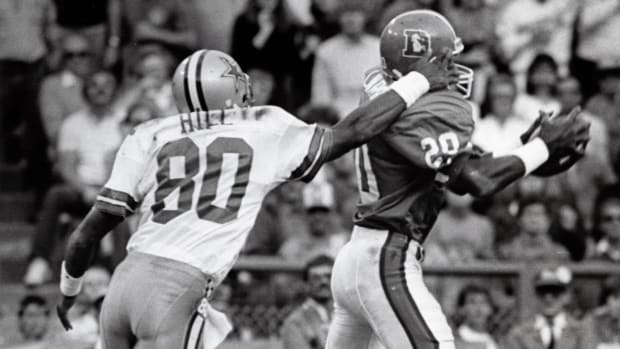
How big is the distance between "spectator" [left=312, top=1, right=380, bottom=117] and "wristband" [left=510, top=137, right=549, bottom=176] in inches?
211

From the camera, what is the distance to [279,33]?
12.5 m

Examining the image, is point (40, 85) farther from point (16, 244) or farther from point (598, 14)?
point (598, 14)

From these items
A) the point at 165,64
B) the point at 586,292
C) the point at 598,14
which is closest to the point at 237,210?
the point at 586,292

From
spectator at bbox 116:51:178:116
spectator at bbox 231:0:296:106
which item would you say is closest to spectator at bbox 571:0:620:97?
spectator at bbox 231:0:296:106

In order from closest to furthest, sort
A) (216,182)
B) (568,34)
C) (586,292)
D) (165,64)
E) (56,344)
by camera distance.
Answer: (216,182) < (56,344) < (586,292) < (165,64) < (568,34)

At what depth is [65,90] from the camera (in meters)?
12.0

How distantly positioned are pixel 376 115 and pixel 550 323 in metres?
3.86

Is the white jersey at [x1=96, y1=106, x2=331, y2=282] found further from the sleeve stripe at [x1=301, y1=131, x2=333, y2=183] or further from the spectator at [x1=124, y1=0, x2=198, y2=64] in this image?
the spectator at [x1=124, y1=0, x2=198, y2=64]

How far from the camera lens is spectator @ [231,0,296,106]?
12367 millimetres

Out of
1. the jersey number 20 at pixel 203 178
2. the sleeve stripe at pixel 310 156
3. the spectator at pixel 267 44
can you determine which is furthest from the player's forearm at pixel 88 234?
the spectator at pixel 267 44

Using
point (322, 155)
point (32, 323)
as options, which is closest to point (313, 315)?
point (32, 323)

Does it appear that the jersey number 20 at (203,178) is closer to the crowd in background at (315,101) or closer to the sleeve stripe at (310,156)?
the sleeve stripe at (310,156)

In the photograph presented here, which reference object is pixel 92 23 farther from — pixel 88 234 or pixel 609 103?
pixel 88 234

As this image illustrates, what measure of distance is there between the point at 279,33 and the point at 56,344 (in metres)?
4.11
